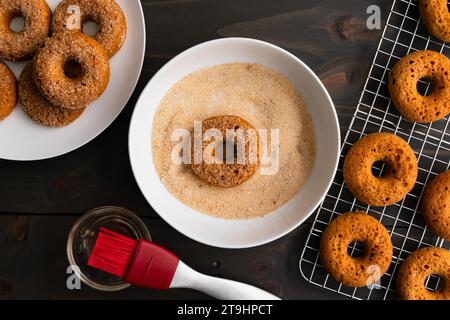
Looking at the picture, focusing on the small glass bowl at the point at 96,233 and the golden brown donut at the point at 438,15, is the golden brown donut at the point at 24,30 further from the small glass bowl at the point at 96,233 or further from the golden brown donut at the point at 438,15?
the golden brown donut at the point at 438,15

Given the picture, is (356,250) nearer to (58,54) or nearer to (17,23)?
(58,54)

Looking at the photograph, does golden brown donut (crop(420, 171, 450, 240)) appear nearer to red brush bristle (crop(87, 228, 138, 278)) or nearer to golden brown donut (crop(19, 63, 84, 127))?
red brush bristle (crop(87, 228, 138, 278))

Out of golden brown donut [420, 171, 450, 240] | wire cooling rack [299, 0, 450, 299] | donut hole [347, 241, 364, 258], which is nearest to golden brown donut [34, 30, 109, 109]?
wire cooling rack [299, 0, 450, 299]

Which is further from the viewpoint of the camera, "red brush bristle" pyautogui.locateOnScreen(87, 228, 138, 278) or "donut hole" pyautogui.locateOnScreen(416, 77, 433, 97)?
"donut hole" pyautogui.locateOnScreen(416, 77, 433, 97)

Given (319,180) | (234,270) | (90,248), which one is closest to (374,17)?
(319,180)

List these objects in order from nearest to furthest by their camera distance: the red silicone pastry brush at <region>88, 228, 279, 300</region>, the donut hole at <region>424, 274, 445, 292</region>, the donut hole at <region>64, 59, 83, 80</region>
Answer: the red silicone pastry brush at <region>88, 228, 279, 300</region>, the donut hole at <region>64, 59, 83, 80</region>, the donut hole at <region>424, 274, 445, 292</region>

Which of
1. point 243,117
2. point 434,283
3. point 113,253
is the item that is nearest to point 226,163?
point 243,117
